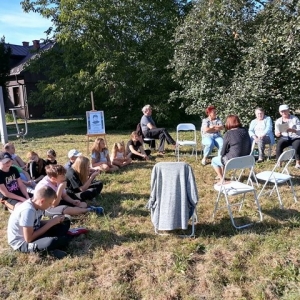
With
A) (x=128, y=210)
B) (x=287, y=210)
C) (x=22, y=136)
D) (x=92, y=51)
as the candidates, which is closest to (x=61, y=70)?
(x=92, y=51)

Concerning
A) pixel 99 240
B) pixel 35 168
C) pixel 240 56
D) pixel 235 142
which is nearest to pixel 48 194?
pixel 99 240

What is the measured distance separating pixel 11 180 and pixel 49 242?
58.3 inches

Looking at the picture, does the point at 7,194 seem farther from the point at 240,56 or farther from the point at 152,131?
the point at 240,56

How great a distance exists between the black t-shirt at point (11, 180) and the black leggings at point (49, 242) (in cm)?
121

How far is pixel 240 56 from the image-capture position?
928 centimetres

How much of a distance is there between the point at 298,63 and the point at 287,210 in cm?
454

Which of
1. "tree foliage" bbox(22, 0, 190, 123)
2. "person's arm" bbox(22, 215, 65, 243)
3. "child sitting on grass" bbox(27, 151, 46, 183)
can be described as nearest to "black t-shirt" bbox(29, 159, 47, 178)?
"child sitting on grass" bbox(27, 151, 46, 183)

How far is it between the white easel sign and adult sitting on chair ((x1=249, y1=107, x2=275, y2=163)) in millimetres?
3892

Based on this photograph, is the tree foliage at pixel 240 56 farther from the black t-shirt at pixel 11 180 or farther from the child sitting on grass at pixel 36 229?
the child sitting on grass at pixel 36 229

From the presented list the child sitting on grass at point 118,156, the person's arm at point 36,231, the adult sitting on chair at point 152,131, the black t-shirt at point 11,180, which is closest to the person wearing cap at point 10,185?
the black t-shirt at point 11,180

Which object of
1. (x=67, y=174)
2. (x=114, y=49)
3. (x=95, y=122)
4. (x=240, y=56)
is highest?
(x=114, y=49)

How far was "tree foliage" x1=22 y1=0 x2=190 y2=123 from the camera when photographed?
12.4 meters

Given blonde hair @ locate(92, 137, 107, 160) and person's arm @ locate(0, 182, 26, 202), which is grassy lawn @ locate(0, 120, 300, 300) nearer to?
person's arm @ locate(0, 182, 26, 202)

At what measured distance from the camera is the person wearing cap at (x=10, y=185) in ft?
14.1
